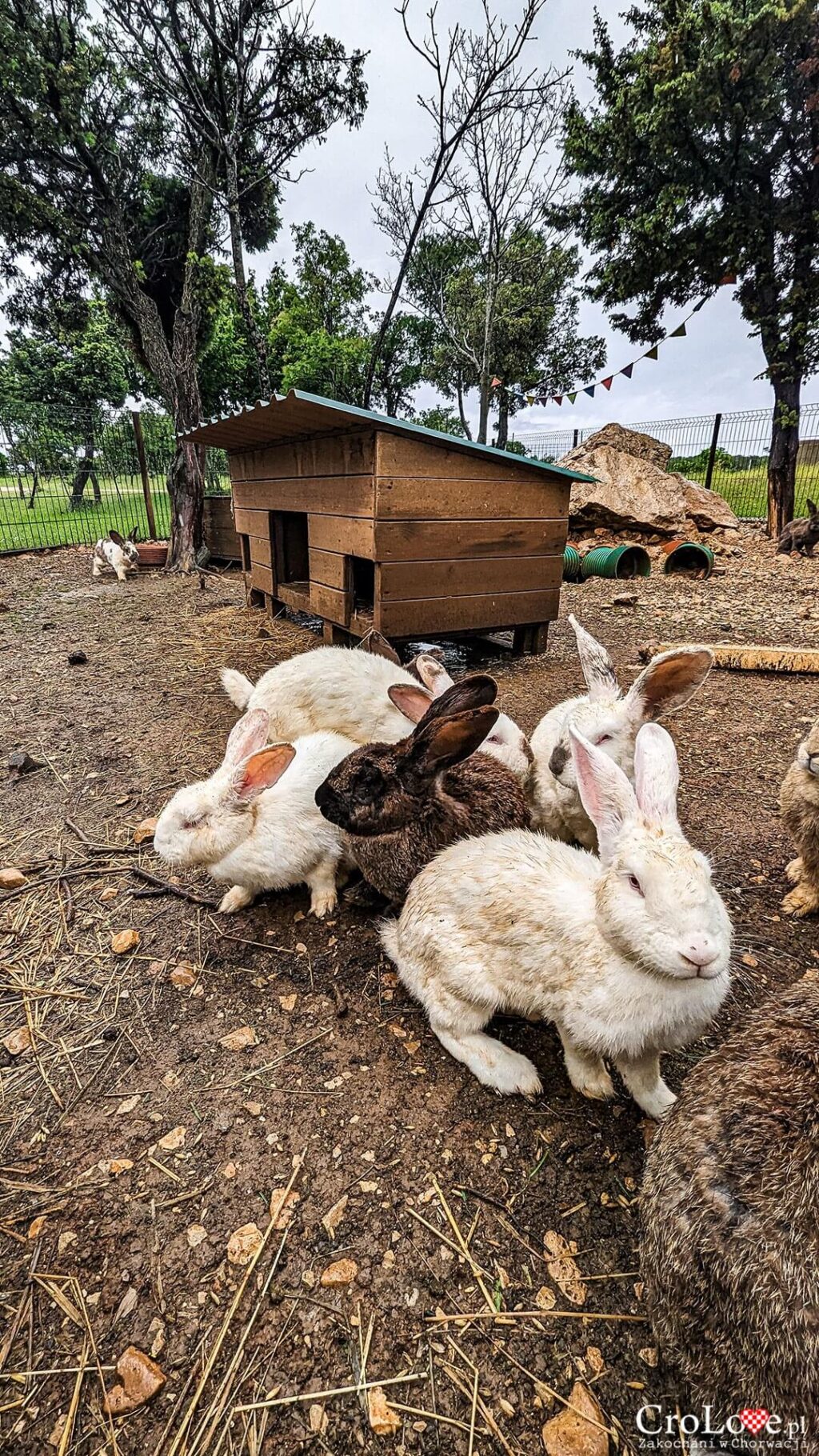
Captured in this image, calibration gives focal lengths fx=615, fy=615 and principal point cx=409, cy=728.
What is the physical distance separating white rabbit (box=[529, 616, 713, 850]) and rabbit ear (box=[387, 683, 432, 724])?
58 cm

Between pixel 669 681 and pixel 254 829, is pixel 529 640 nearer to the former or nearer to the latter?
pixel 669 681

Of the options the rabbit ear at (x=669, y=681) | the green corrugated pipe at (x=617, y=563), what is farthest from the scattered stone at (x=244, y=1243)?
the green corrugated pipe at (x=617, y=563)

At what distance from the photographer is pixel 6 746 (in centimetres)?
386

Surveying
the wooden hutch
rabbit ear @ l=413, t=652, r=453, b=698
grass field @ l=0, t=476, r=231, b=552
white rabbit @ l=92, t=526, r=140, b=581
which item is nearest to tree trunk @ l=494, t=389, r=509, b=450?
grass field @ l=0, t=476, r=231, b=552

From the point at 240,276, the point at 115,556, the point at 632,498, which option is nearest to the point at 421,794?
the point at 240,276

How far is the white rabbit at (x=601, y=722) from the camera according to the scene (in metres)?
2.32

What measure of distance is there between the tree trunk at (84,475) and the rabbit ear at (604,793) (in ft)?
50.4

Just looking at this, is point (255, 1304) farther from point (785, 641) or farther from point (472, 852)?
point (785, 641)

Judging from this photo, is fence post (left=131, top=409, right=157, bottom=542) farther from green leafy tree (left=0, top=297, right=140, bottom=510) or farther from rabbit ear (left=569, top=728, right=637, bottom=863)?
rabbit ear (left=569, top=728, right=637, bottom=863)

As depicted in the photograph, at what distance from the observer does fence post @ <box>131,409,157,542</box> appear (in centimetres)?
1221

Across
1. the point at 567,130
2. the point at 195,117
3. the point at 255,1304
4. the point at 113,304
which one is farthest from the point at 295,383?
the point at 255,1304

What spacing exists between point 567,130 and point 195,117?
10.1 metres

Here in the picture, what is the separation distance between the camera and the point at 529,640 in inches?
226

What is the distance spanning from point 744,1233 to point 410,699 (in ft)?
6.58
